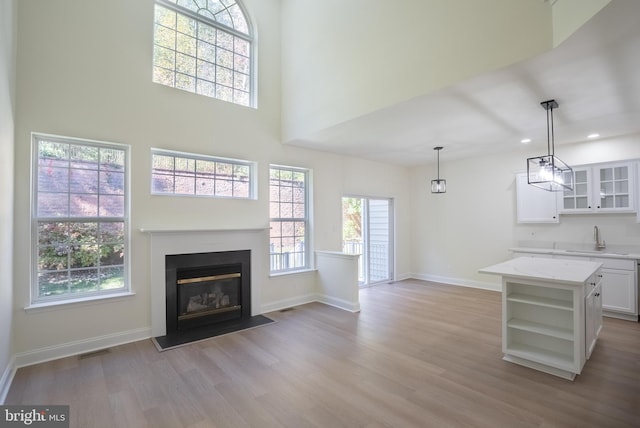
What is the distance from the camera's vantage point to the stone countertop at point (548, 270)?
9.14ft

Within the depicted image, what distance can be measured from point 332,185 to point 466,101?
2.95 metres

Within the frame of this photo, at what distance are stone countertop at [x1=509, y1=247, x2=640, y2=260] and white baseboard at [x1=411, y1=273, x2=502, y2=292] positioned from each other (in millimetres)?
1027

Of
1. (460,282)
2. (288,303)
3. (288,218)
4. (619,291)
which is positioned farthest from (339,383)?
(460,282)

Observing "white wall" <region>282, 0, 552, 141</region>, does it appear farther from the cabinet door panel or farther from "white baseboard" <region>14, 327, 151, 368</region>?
the cabinet door panel

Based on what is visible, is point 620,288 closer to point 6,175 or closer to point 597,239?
point 597,239

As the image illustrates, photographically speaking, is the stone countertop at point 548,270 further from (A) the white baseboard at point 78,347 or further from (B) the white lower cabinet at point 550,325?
(A) the white baseboard at point 78,347

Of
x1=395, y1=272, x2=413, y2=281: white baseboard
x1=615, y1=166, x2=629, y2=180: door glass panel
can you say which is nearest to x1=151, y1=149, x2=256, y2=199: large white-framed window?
x1=395, y1=272, x2=413, y2=281: white baseboard

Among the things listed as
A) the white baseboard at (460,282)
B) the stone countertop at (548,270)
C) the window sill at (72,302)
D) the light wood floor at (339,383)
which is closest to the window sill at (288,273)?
the light wood floor at (339,383)

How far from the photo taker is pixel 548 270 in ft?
10.6

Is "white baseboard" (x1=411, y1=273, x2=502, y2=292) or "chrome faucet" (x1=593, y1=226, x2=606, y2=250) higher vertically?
"chrome faucet" (x1=593, y1=226, x2=606, y2=250)

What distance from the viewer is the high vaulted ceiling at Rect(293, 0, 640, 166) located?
94.3 inches

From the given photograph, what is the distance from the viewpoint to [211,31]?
4.62 m

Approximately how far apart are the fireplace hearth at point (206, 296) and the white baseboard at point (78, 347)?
0.26 meters

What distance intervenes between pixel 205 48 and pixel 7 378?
444 cm
